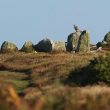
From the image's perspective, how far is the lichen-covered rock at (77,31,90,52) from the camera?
73562 millimetres

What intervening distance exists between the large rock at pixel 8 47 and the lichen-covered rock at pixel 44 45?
3462 millimetres

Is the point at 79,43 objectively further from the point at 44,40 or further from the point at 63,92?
the point at 63,92

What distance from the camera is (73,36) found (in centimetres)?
7719

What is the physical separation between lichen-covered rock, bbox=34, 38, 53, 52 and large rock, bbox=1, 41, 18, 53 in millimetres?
3462

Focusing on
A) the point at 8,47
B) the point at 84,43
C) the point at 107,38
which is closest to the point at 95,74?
the point at 84,43

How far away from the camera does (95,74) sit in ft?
107

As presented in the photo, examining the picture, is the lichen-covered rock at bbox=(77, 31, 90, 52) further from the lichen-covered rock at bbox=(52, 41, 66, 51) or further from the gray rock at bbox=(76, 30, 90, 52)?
the lichen-covered rock at bbox=(52, 41, 66, 51)

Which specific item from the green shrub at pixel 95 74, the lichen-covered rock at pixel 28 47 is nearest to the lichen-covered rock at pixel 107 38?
the lichen-covered rock at pixel 28 47

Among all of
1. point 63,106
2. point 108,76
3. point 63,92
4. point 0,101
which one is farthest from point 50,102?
point 108,76

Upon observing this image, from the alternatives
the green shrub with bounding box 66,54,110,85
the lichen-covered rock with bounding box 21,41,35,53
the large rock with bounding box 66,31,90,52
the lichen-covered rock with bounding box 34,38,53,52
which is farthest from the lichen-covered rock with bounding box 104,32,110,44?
the green shrub with bounding box 66,54,110,85

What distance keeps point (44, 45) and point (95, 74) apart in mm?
43230

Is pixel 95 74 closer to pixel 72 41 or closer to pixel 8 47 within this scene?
pixel 72 41

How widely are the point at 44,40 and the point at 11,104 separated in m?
65.8

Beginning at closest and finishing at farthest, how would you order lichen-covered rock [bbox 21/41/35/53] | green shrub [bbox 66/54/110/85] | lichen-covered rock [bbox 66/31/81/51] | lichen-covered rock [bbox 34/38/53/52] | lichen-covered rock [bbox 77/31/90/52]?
green shrub [bbox 66/54/110/85] → lichen-covered rock [bbox 77/31/90/52] → lichen-covered rock [bbox 34/38/53/52] → lichen-covered rock [bbox 66/31/81/51] → lichen-covered rock [bbox 21/41/35/53]
